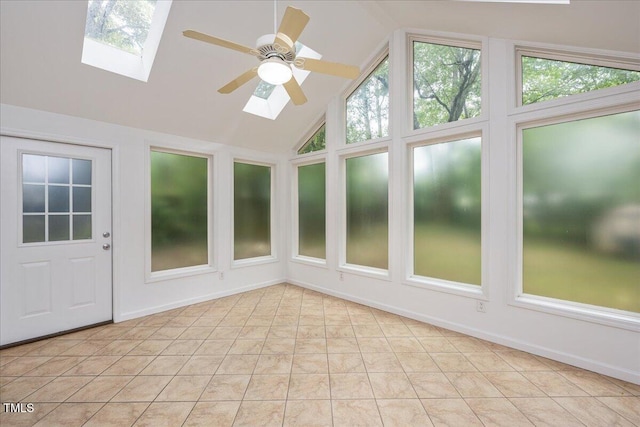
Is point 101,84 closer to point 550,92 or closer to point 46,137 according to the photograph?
point 46,137

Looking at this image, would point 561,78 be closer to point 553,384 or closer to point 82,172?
point 553,384

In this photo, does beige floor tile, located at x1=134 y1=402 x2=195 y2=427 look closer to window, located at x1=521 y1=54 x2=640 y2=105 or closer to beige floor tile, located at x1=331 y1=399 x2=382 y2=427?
beige floor tile, located at x1=331 y1=399 x2=382 y2=427

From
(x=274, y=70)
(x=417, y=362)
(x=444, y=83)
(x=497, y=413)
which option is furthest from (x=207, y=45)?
(x=497, y=413)

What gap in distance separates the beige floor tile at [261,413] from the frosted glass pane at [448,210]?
2.29 meters

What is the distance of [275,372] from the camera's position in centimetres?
→ 225

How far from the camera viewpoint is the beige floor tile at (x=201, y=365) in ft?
7.39

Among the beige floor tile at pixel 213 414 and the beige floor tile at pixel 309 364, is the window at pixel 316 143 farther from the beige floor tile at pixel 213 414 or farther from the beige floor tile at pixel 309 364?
the beige floor tile at pixel 213 414

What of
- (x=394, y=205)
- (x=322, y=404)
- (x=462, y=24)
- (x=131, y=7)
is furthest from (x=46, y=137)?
(x=462, y=24)

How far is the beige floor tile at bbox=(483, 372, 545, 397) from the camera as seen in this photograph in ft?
6.53

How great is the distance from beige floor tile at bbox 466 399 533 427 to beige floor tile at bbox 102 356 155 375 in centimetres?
256

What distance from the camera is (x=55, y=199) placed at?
2924 millimetres

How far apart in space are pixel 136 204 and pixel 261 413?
285 centimetres

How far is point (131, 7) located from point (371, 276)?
13.0 feet

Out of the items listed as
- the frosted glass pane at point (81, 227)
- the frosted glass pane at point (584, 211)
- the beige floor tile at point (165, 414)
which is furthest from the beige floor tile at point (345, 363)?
the frosted glass pane at point (81, 227)
